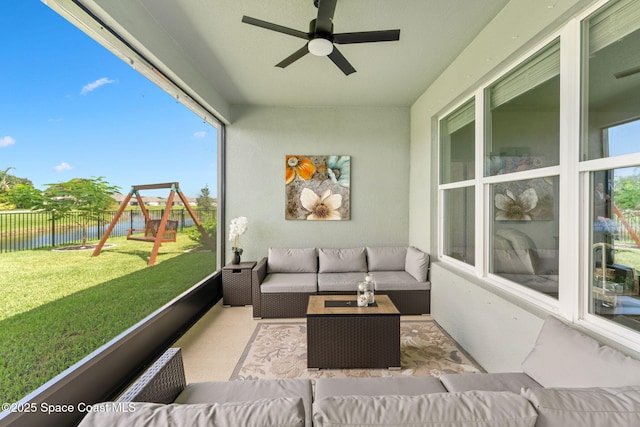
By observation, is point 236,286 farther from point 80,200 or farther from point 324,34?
point 324,34

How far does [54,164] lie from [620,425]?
2978 millimetres

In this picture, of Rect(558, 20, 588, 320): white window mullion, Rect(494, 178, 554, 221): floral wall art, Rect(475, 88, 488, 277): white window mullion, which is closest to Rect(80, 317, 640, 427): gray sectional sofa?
Rect(558, 20, 588, 320): white window mullion

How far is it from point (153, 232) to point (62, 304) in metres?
1.13

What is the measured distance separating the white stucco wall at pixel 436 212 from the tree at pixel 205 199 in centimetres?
317

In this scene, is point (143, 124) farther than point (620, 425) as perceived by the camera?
Yes

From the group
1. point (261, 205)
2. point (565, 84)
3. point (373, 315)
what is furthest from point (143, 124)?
point (565, 84)

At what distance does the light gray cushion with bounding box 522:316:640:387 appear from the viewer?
3.65 feet

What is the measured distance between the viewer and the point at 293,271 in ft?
12.2

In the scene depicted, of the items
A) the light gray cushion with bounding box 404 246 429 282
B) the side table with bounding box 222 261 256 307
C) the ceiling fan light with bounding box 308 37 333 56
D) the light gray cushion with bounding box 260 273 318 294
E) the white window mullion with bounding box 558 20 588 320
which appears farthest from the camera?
the side table with bounding box 222 261 256 307

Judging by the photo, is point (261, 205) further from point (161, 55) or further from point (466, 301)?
point (466, 301)

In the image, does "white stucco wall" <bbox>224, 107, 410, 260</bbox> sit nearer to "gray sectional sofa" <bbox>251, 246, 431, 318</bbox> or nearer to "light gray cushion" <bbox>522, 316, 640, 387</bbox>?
"gray sectional sofa" <bbox>251, 246, 431, 318</bbox>

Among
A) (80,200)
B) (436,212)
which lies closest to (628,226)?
(436,212)

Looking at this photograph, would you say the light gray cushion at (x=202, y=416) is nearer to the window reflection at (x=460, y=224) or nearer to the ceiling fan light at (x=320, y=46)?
the ceiling fan light at (x=320, y=46)

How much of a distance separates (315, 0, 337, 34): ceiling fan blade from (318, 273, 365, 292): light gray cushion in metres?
2.64
